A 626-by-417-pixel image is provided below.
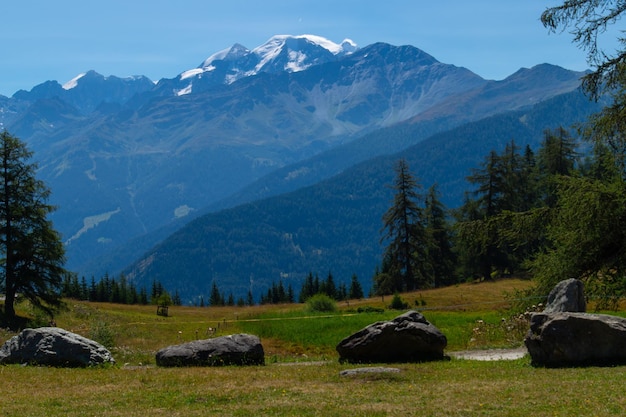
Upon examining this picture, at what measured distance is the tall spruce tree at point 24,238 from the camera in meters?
42.5

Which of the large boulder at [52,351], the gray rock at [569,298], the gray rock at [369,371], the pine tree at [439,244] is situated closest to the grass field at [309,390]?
the gray rock at [369,371]

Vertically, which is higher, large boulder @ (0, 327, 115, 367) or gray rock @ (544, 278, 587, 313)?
gray rock @ (544, 278, 587, 313)

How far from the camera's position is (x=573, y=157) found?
7156 centimetres

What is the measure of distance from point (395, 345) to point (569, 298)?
6.03 metres

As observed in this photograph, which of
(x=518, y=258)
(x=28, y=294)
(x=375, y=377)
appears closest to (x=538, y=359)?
(x=375, y=377)

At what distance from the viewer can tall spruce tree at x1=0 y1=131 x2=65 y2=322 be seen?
4253 cm

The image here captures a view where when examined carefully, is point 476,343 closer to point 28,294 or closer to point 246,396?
point 246,396

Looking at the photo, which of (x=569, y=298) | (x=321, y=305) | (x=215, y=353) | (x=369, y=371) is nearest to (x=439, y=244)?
(x=321, y=305)

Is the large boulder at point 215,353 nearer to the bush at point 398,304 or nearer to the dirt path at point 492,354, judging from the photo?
the dirt path at point 492,354

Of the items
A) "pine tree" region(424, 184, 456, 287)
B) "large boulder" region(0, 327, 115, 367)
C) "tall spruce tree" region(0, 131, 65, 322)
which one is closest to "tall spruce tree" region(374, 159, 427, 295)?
"pine tree" region(424, 184, 456, 287)

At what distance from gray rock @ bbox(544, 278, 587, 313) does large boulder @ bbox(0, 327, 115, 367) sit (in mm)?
15301

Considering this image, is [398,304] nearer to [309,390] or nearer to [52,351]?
[52,351]

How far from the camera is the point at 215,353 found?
21.5 meters

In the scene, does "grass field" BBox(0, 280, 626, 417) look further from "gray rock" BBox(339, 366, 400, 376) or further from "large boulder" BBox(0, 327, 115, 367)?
"large boulder" BBox(0, 327, 115, 367)
